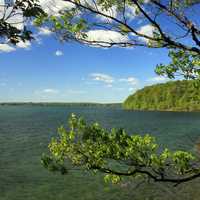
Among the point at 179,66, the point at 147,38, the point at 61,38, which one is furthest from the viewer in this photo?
the point at 179,66

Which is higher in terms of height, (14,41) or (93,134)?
(14,41)

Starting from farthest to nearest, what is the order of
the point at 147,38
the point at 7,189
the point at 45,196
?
the point at 7,189 < the point at 45,196 < the point at 147,38

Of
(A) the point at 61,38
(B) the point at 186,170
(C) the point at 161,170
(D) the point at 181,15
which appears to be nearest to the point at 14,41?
(A) the point at 61,38

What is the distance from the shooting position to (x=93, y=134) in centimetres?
1066

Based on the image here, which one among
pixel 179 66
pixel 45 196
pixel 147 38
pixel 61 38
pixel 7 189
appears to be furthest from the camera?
pixel 7 189

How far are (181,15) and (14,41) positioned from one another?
15.8ft

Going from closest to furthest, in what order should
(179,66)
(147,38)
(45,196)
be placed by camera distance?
(147,38) < (179,66) < (45,196)

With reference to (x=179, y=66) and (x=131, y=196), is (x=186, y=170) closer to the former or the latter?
(x=179, y=66)

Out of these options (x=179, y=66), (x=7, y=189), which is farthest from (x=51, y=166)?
(x=7, y=189)

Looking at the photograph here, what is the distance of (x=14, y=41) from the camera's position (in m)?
5.88

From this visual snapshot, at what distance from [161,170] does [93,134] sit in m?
2.31

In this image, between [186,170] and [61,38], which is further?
[186,170]

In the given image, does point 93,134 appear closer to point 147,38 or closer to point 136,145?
point 136,145

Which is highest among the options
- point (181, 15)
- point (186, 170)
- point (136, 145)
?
point (181, 15)
